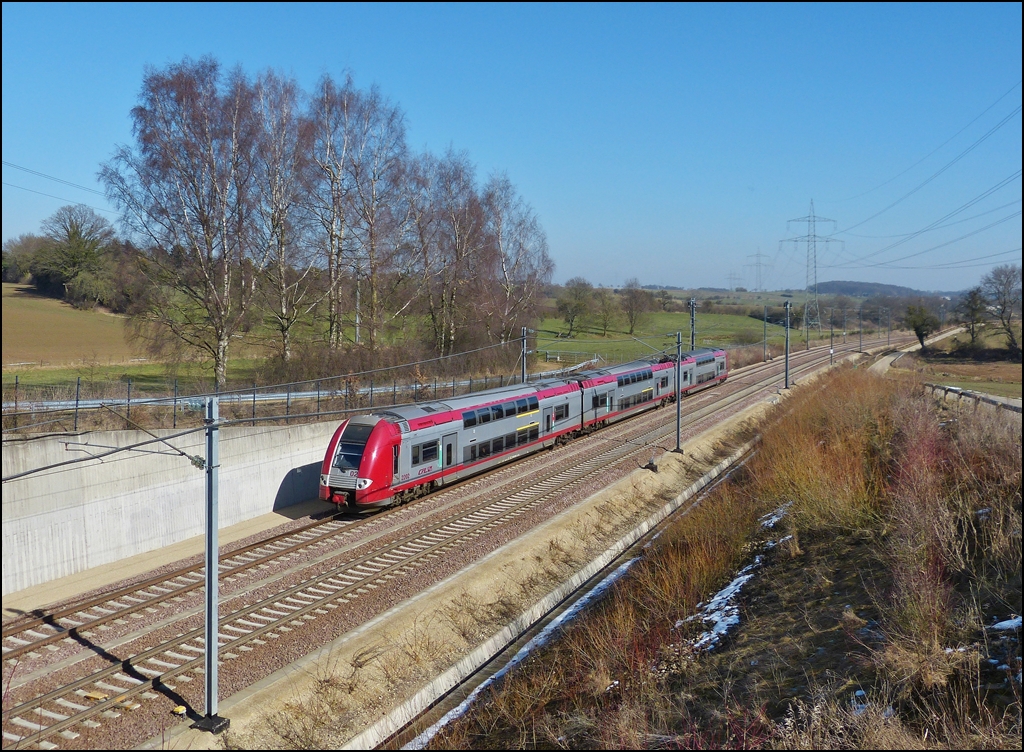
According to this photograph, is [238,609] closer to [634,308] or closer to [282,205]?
[282,205]

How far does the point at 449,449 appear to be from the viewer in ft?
78.4

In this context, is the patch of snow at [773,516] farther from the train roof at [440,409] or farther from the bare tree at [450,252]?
the bare tree at [450,252]

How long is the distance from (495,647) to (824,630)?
6.18 metres

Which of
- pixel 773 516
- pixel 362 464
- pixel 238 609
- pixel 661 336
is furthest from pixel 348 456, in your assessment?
pixel 661 336

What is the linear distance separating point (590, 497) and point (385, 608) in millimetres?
10218

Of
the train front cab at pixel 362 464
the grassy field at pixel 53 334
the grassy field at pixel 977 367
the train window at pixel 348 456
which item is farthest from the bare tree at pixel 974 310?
the grassy field at pixel 53 334

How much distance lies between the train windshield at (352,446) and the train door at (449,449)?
10.2 ft

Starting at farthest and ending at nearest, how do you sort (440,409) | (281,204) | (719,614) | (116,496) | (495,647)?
(281,204)
(440,409)
(116,496)
(719,614)
(495,647)

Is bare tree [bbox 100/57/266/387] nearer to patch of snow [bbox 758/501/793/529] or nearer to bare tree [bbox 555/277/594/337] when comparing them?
patch of snow [bbox 758/501/793/529]

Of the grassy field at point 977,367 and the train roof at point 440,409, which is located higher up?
the grassy field at point 977,367

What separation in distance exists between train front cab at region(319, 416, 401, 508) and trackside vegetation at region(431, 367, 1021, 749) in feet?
23.9

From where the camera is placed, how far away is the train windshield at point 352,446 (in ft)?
68.2

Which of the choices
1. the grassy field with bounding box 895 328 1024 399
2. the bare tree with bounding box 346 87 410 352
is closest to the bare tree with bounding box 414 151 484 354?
the bare tree with bounding box 346 87 410 352

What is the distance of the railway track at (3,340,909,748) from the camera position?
10812mm
